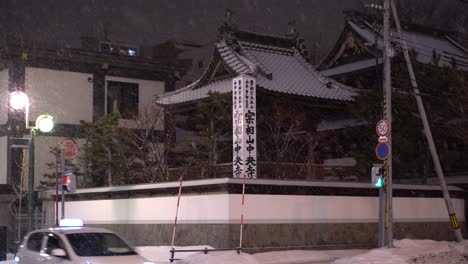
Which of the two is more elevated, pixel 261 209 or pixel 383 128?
pixel 383 128

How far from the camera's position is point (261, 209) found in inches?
782

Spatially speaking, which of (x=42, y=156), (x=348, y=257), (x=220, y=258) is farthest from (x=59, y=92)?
(x=348, y=257)

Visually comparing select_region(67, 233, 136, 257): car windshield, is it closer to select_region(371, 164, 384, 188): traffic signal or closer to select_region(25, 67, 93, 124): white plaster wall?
select_region(371, 164, 384, 188): traffic signal

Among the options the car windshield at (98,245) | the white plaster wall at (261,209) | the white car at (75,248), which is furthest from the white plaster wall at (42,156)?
the car windshield at (98,245)

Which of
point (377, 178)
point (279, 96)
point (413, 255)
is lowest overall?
point (413, 255)

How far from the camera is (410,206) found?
2372cm

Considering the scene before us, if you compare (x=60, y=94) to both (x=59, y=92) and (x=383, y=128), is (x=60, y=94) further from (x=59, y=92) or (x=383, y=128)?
(x=383, y=128)

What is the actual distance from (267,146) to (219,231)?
7.46 m

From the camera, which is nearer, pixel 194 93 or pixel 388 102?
pixel 388 102

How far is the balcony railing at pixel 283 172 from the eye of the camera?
2200cm

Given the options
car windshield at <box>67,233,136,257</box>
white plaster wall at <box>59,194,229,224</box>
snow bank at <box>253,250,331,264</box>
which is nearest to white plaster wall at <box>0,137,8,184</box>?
white plaster wall at <box>59,194,229,224</box>

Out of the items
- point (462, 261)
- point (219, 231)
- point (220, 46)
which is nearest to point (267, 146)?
point (220, 46)

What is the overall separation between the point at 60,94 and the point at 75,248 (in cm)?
2342

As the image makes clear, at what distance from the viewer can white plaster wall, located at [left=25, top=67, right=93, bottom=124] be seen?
33500mm
